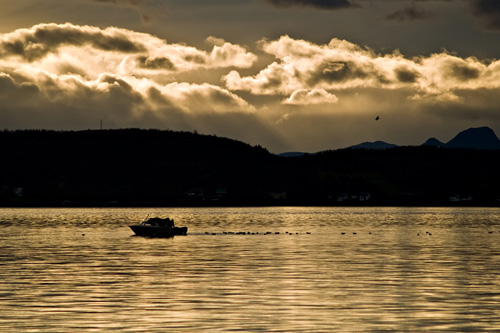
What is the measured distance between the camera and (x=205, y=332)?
111 ft

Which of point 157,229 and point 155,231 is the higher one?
point 157,229

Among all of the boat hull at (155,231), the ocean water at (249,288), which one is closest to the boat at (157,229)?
Result: the boat hull at (155,231)

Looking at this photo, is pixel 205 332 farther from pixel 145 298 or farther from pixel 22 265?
pixel 22 265

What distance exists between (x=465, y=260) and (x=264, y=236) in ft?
148

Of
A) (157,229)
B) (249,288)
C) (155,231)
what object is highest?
(157,229)

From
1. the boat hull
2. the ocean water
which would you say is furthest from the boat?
the ocean water

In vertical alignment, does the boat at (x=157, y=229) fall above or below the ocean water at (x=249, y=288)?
above

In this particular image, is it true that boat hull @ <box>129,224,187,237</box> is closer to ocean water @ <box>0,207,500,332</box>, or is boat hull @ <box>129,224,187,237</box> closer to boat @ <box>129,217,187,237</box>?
boat @ <box>129,217,187,237</box>

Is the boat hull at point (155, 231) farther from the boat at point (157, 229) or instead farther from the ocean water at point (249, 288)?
the ocean water at point (249, 288)

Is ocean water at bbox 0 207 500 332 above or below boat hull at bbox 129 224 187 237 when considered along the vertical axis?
below

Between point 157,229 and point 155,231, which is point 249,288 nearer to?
point 157,229

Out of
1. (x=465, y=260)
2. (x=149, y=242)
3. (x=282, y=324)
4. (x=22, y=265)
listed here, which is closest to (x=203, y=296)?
(x=282, y=324)

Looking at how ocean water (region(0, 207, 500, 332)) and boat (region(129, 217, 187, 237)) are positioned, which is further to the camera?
boat (region(129, 217, 187, 237))

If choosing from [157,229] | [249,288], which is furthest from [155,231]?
[249,288]
